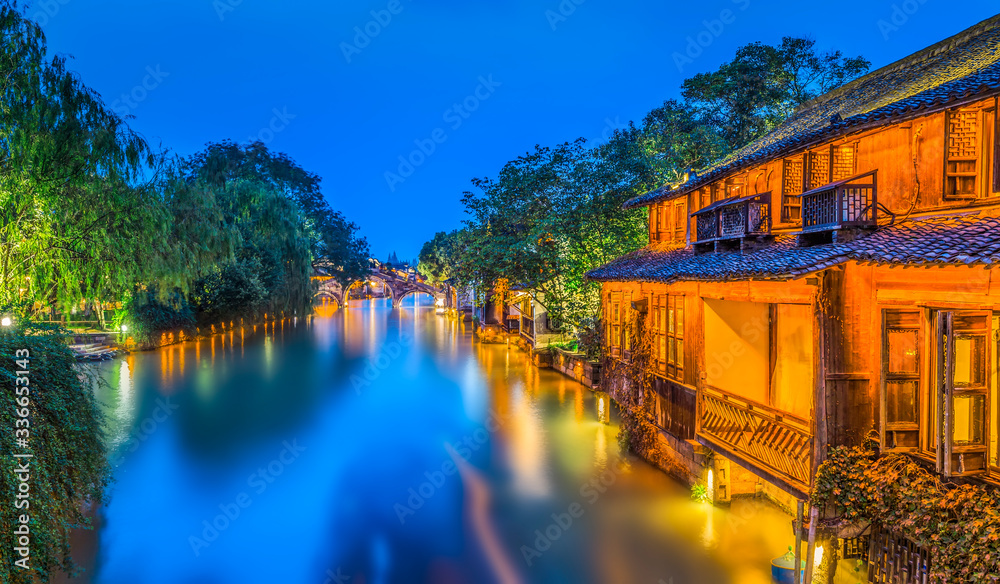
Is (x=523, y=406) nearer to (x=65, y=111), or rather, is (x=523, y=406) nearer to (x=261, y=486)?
(x=261, y=486)

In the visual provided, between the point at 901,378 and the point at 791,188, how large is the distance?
14.5ft

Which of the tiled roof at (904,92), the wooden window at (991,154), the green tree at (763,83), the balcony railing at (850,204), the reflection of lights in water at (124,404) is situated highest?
the green tree at (763,83)

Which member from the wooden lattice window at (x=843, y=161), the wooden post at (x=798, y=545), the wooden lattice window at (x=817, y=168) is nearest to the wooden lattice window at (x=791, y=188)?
the wooden lattice window at (x=817, y=168)

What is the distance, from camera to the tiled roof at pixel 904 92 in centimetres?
596

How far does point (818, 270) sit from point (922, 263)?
109 cm

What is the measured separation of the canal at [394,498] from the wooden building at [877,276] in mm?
2028

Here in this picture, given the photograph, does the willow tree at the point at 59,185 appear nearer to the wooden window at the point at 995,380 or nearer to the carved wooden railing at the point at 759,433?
the carved wooden railing at the point at 759,433

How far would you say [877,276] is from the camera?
6.83 m

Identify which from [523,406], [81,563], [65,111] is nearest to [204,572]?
[81,563]

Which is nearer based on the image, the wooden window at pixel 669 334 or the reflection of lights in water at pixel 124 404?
the wooden window at pixel 669 334

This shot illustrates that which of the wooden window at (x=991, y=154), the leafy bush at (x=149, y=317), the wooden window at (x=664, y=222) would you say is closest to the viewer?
the wooden window at (x=991, y=154)

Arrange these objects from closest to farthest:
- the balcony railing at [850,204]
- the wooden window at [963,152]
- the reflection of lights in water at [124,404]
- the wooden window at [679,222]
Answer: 1. the wooden window at [963,152]
2. the balcony railing at [850,204]
3. the wooden window at [679,222]
4. the reflection of lights in water at [124,404]

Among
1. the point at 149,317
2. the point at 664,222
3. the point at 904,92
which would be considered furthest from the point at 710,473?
the point at 149,317

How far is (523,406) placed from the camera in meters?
19.2
